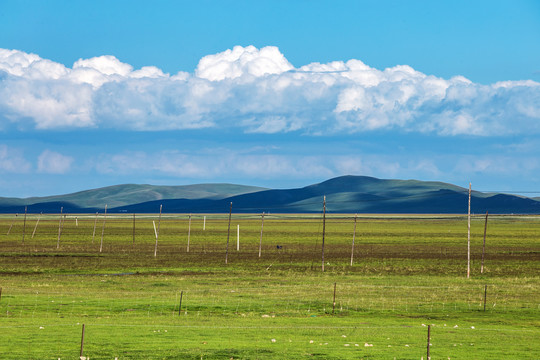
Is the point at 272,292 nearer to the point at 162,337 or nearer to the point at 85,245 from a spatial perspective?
the point at 162,337

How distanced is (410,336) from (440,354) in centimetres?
409

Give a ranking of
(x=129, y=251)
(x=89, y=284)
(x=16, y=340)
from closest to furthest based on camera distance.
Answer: (x=16, y=340)
(x=89, y=284)
(x=129, y=251)

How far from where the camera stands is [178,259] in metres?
76.0

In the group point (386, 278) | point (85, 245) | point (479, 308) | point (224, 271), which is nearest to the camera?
point (479, 308)

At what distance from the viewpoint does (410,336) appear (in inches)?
1148

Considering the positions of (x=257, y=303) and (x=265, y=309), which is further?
(x=257, y=303)

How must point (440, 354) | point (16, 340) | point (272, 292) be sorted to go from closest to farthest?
point (440, 354) → point (16, 340) → point (272, 292)

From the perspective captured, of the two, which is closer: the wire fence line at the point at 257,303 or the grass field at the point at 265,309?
the grass field at the point at 265,309

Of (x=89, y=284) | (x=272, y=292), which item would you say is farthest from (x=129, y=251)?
(x=272, y=292)

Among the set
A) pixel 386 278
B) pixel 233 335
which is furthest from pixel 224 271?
pixel 233 335

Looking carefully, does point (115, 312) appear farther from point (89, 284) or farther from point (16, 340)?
point (89, 284)

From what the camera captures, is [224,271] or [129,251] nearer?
[224,271]

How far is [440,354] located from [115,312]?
17.1 meters

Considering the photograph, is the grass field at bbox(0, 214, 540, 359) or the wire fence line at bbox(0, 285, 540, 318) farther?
the wire fence line at bbox(0, 285, 540, 318)
